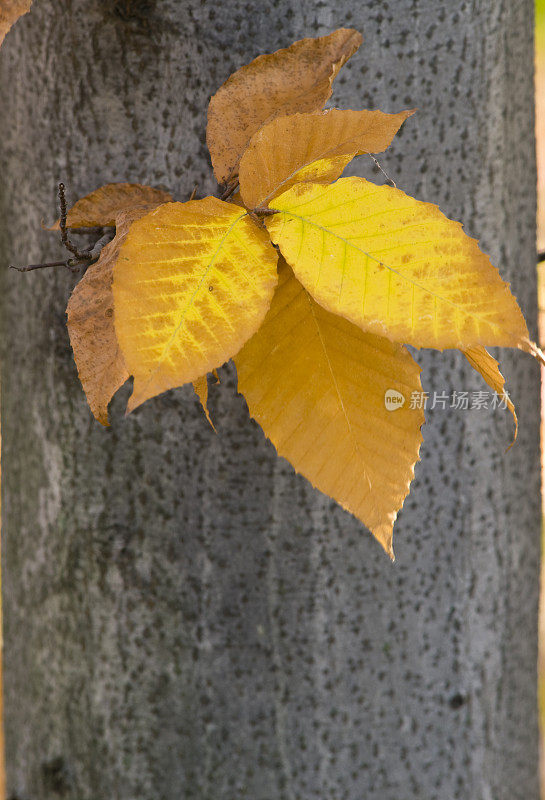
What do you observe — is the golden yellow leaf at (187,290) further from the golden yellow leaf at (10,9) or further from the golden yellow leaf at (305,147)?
the golden yellow leaf at (10,9)

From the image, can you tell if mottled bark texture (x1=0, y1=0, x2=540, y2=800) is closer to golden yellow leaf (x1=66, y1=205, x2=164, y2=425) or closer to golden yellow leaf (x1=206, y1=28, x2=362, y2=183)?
golden yellow leaf (x1=206, y1=28, x2=362, y2=183)

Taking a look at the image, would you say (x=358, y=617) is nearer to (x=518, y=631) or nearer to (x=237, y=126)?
(x=518, y=631)

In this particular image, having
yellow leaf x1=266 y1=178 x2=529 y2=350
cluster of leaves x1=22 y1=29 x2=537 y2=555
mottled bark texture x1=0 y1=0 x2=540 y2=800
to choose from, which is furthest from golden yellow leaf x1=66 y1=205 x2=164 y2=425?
mottled bark texture x1=0 y1=0 x2=540 y2=800

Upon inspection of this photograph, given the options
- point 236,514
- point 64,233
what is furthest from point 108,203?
point 236,514

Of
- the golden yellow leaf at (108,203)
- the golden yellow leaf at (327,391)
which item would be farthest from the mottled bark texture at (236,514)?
the golden yellow leaf at (327,391)

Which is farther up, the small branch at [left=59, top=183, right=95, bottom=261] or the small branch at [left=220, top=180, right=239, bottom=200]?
the small branch at [left=220, top=180, right=239, bottom=200]

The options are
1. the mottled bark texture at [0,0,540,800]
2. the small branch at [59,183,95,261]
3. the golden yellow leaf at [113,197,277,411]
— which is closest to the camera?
the golden yellow leaf at [113,197,277,411]

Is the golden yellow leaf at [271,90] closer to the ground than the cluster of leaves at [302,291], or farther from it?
farther from it
